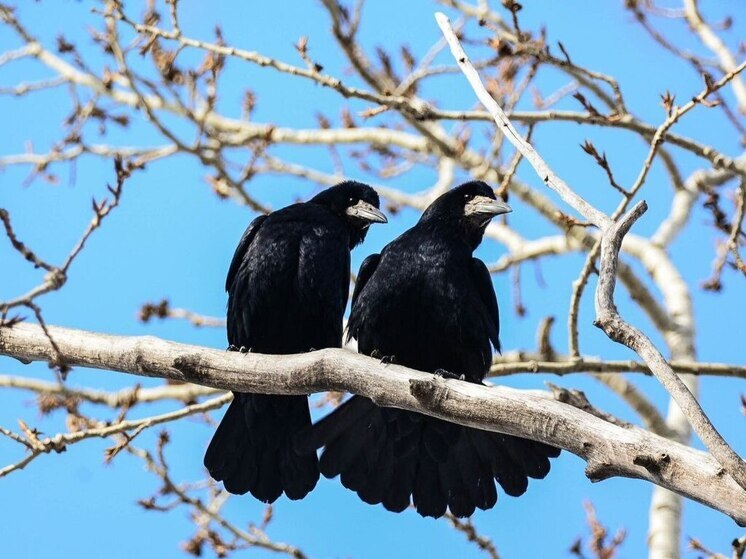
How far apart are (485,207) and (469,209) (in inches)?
4.0

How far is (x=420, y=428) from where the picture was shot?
19.9ft

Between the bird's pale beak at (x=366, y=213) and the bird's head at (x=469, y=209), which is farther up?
the bird's pale beak at (x=366, y=213)

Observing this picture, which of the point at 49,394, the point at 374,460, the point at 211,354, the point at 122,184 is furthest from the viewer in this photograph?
the point at 49,394

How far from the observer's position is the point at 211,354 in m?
4.98

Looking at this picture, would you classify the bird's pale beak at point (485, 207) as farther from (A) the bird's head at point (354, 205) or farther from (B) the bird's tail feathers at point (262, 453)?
A: (B) the bird's tail feathers at point (262, 453)

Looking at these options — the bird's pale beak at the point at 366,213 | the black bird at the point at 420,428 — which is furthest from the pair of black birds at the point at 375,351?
the bird's pale beak at the point at 366,213

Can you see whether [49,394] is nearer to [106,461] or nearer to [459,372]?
[106,461]

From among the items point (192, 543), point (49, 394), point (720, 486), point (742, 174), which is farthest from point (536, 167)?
point (49, 394)

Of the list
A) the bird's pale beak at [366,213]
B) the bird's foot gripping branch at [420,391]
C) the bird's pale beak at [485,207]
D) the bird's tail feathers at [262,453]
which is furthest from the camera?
the bird's pale beak at [366,213]

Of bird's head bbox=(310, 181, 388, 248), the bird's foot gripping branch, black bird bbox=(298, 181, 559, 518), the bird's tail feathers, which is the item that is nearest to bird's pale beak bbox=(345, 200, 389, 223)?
bird's head bbox=(310, 181, 388, 248)

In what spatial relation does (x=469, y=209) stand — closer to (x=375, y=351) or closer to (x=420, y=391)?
(x=375, y=351)

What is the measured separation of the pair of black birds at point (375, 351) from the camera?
19.6 feet

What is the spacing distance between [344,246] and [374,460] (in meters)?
1.39

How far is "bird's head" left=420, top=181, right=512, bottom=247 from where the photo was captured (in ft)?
21.7
